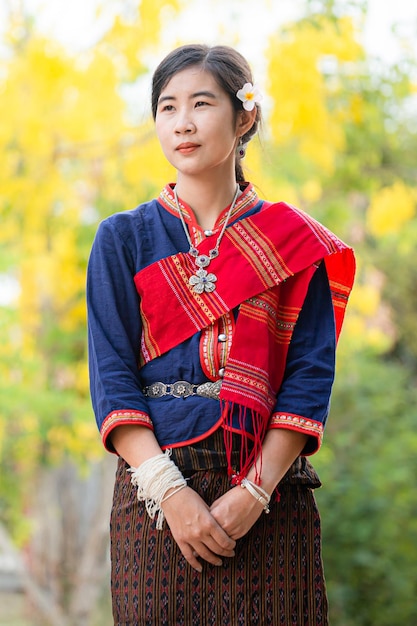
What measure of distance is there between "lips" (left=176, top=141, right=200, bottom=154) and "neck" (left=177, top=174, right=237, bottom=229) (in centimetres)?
9

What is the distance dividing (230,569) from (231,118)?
33.5 inches

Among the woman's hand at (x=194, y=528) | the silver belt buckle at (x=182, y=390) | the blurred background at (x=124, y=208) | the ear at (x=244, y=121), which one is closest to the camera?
the woman's hand at (x=194, y=528)

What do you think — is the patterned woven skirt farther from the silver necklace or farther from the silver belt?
the silver necklace

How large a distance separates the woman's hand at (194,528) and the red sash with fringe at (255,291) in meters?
0.19

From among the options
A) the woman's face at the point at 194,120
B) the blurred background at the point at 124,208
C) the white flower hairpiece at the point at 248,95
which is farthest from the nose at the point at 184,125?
the blurred background at the point at 124,208

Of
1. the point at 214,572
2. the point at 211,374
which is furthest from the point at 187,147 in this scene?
the point at 214,572

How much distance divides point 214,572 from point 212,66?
95cm

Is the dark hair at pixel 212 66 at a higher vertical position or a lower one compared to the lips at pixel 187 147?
higher

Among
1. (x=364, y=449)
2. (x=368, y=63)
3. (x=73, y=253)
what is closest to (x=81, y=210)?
(x=73, y=253)

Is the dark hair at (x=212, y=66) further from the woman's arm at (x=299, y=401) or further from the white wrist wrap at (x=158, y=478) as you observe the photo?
the white wrist wrap at (x=158, y=478)

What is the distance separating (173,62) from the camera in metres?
1.83

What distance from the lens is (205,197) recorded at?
1.89 m

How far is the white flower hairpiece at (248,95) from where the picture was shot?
72.1 inches

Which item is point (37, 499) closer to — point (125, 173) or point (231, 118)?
point (125, 173)
